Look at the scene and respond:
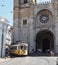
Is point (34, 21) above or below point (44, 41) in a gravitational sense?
above

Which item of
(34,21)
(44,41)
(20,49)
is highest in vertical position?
(34,21)

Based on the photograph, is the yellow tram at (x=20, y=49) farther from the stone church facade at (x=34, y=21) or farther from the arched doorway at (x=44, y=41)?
the arched doorway at (x=44, y=41)

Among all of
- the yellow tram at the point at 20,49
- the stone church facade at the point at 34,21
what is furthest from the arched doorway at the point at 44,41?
the yellow tram at the point at 20,49

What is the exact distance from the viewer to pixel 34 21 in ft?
188

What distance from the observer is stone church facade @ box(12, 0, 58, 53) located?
55.7 metres

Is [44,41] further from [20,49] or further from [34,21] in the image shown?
[20,49]

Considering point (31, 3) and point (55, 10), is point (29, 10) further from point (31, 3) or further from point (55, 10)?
point (55, 10)

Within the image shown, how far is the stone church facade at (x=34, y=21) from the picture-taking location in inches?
2192

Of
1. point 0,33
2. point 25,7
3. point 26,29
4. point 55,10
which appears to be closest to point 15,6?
point 25,7

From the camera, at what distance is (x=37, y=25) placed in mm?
57000

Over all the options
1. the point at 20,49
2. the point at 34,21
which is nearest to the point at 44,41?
the point at 34,21

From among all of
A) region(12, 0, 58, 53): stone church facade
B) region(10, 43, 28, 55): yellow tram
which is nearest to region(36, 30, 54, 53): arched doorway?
region(12, 0, 58, 53): stone church facade

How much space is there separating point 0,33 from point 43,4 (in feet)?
68.0

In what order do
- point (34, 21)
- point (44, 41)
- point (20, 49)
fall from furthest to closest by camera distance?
point (44, 41)
point (34, 21)
point (20, 49)
